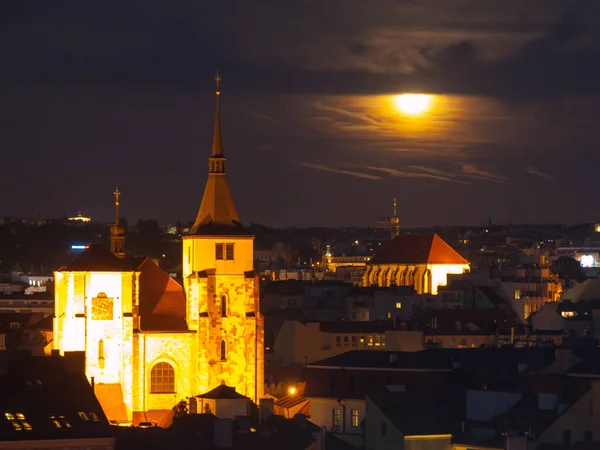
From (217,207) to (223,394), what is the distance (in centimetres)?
1507

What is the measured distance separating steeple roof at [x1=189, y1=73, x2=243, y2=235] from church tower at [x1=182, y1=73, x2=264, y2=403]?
0.15 feet

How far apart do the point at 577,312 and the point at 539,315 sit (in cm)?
225

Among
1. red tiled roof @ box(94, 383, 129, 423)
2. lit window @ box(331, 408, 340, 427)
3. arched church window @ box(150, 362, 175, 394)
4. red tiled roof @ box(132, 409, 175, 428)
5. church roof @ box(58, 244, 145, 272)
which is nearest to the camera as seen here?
lit window @ box(331, 408, 340, 427)

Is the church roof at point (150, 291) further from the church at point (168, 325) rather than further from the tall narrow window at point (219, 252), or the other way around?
the tall narrow window at point (219, 252)

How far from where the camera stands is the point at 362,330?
15362cm

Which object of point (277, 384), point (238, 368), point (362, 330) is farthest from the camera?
point (362, 330)

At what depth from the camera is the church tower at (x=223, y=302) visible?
121125 mm

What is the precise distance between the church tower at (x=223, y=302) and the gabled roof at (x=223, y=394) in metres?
4.78

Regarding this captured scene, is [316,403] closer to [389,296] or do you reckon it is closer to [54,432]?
[54,432]

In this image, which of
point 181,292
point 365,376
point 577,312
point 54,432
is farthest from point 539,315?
point 54,432

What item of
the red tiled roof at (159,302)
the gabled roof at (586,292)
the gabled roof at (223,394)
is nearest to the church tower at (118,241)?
the red tiled roof at (159,302)

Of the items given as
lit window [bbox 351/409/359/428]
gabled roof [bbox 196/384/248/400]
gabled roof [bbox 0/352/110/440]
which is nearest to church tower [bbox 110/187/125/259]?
gabled roof [bbox 196/384/248/400]

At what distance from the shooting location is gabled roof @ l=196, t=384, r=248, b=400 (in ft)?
364

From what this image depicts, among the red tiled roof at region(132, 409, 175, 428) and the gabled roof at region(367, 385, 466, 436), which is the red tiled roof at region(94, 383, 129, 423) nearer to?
the red tiled roof at region(132, 409, 175, 428)
